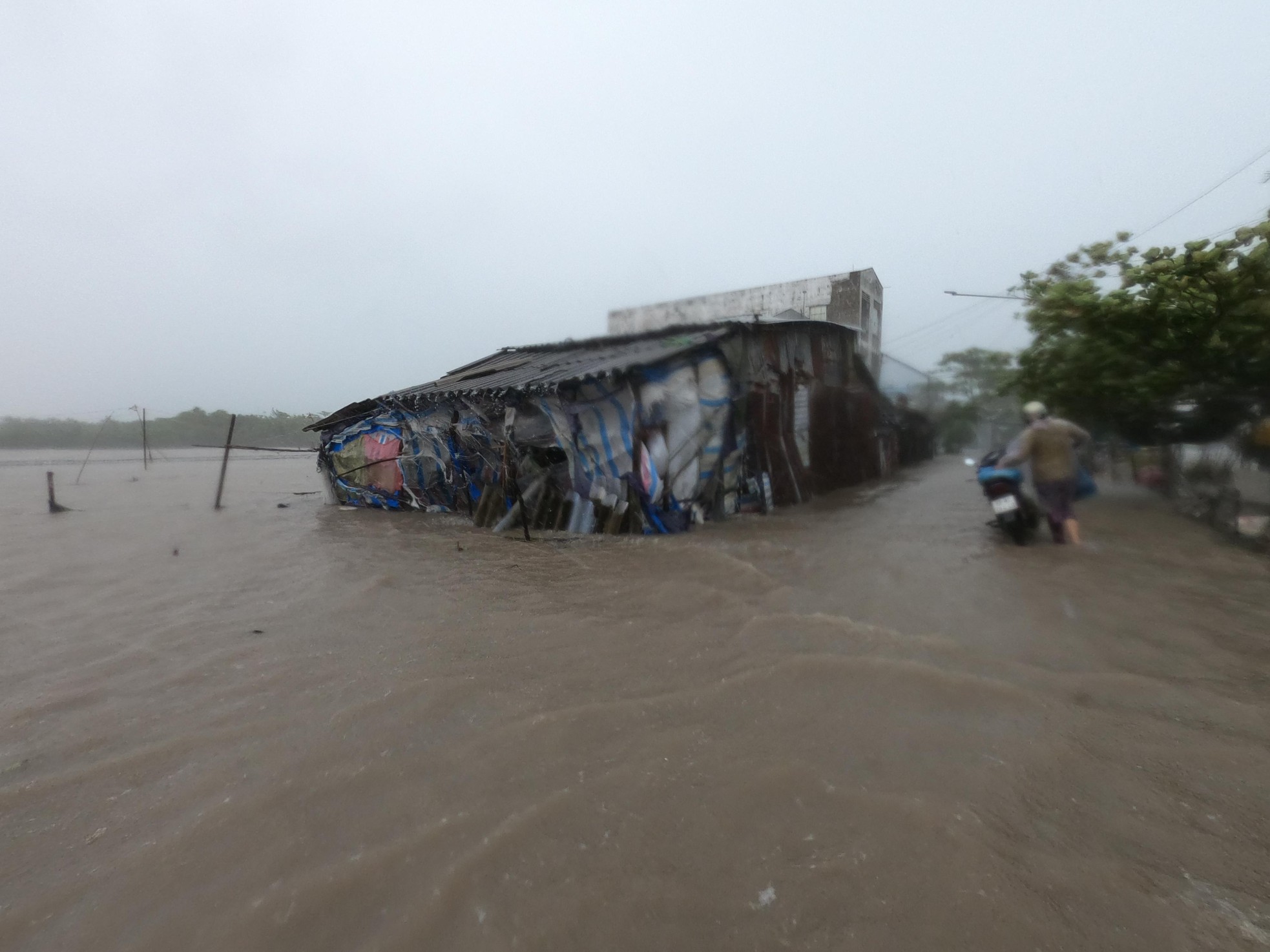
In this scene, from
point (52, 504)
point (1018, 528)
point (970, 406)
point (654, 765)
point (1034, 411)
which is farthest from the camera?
point (970, 406)

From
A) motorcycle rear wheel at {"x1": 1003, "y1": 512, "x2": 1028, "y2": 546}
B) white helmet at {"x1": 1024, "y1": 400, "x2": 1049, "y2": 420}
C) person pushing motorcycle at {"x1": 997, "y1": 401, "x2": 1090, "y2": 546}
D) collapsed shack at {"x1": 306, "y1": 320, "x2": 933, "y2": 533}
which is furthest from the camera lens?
collapsed shack at {"x1": 306, "y1": 320, "x2": 933, "y2": 533}

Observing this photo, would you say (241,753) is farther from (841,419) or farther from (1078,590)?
(841,419)

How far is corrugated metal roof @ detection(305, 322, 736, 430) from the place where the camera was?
8.21m

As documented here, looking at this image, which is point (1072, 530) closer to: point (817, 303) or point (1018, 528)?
point (1018, 528)

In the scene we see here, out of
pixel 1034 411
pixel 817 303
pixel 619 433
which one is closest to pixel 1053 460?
pixel 1034 411

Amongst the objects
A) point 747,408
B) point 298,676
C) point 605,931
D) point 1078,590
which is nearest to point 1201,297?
point 1078,590

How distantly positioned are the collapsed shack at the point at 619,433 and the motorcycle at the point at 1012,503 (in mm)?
3414

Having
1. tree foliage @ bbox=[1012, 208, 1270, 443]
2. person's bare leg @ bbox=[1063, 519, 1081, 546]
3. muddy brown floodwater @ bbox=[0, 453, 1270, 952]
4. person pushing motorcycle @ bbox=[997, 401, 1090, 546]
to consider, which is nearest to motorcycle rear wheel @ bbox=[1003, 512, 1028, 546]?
person pushing motorcycle @ bbox=[997, 401, 1090, 546]

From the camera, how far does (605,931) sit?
5.75 ft

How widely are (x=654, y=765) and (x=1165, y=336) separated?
343 inches

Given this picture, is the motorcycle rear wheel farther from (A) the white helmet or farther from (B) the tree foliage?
(B) the tree foliage

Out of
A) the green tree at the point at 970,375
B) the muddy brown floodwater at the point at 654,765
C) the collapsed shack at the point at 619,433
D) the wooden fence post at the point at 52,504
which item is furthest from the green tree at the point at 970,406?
the wooden fence post at the point at 52,504

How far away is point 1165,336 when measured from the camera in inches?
299

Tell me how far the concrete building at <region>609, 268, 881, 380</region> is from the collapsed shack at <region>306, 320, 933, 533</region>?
24.2 feet
